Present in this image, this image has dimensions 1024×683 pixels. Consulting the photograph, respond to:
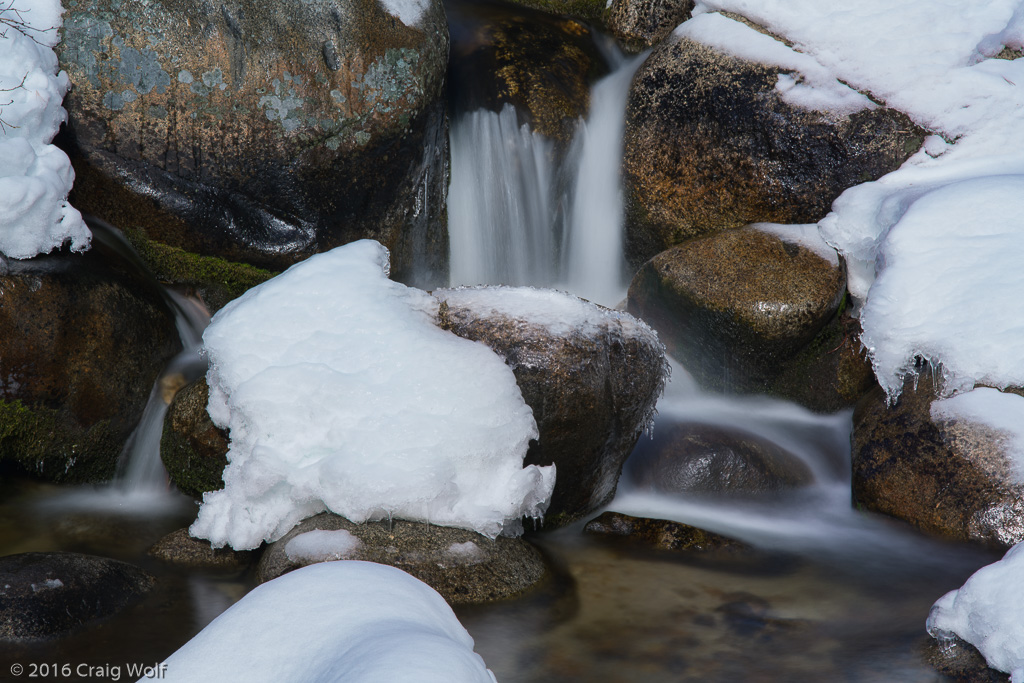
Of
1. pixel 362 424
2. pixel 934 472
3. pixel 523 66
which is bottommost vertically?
pixel 934 472

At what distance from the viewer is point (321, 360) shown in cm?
387

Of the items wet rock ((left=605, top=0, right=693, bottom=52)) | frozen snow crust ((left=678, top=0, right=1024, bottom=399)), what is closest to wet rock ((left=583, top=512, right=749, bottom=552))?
frozen snow crust ((left=678, top=0, right=1024, bottom=399))

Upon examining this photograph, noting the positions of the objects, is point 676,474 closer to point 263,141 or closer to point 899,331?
point 899,331

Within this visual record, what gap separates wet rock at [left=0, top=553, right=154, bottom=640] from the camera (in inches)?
120

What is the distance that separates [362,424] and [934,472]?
317cm

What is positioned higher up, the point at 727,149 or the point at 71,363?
the point at 727,149

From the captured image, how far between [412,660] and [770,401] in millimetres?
4970

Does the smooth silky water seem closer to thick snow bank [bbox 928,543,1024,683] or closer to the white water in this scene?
the white water

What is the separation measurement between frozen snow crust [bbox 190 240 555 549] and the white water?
7.80 ft

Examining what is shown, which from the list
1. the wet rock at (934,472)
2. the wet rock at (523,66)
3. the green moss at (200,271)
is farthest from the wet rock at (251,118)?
the wet rock at (934,472)

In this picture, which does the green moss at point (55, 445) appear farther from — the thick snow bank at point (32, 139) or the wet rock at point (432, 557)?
the wet rock at point (432, 557)

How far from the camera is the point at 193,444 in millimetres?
4348

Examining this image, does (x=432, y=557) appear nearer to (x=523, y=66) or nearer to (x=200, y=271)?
(x=200, y=271)

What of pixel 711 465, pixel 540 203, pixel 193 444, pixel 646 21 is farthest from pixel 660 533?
pixel 646 21
